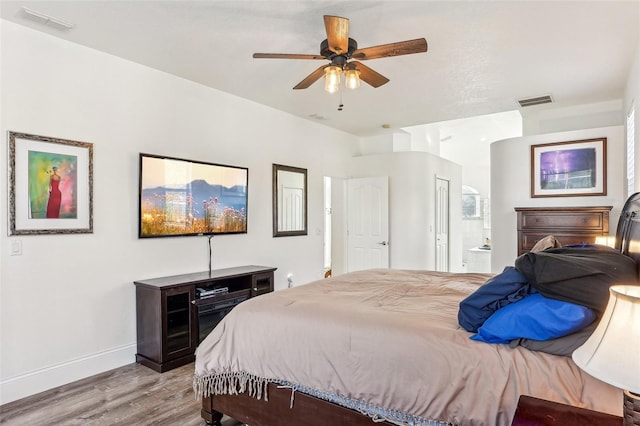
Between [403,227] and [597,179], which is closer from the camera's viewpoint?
[597,179]

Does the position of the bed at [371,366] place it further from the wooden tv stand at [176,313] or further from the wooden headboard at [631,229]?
the wooden tv stand at [176,313]

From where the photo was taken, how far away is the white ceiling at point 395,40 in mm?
2604

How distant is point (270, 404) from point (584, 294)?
1.62 metres

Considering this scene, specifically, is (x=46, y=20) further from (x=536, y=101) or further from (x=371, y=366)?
(x=536, y=101)

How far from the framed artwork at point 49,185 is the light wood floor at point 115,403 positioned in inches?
48.6

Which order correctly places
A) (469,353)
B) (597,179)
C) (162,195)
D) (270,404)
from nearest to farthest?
1. (469,353)
2. (270,404)
3. (162,195)
4. (597,179)

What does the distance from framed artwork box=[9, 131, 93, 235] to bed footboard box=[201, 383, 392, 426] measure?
6.20 ft

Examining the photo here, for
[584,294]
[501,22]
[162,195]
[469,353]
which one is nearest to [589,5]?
[501,22]

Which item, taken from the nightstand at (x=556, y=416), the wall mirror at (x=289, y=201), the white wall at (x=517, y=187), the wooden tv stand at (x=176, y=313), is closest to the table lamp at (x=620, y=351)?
the nightstand at (x=556, y=416)

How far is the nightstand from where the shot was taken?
3.84 feet

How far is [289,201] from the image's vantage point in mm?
5211

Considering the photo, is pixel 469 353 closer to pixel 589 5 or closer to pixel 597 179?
pixel 589 5

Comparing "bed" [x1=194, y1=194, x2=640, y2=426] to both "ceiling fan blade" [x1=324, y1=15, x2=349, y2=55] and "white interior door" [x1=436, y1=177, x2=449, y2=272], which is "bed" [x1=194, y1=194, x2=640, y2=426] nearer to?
"ceiling fan blade" [x1=324, y1=15, x2=349, y2=55]

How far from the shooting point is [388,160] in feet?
20.7
